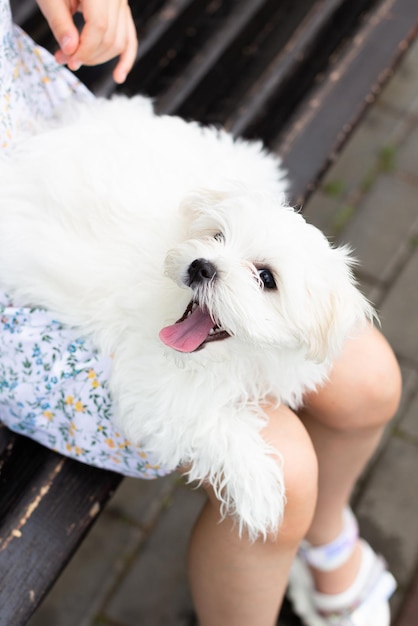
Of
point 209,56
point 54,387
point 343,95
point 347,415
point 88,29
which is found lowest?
point 54,387

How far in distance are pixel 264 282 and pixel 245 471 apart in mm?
331

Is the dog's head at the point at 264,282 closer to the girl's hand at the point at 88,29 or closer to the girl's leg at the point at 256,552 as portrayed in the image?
the girl's leg at the point at 256,552

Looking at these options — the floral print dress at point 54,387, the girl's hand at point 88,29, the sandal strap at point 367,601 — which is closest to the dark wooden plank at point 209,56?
the girl's hand at point 88,29

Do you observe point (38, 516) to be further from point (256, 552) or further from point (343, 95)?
point (343, 95)

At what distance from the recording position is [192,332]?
1163 mm

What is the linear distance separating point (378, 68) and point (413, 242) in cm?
83

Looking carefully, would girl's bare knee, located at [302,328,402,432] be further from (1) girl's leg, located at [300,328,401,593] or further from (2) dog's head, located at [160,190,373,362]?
(2) dog's head, located at [160,190,373,362]

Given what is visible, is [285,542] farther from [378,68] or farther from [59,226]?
[378,68]

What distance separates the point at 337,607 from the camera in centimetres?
187

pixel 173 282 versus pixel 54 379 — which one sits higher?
pixel 173 282

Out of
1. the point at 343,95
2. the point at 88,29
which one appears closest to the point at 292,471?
the point at 88,29

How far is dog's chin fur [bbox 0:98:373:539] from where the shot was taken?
44.4 inches

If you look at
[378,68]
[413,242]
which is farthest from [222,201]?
[413,242]

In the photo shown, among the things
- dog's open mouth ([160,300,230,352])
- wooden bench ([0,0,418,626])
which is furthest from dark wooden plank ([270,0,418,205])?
dog's open mouth ([160,300,230,352])
